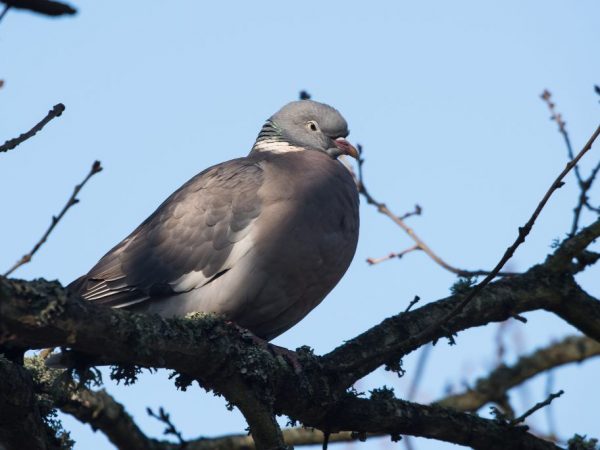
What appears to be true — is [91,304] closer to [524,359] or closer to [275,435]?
[275,435]

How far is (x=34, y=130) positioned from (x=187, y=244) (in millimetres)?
2454

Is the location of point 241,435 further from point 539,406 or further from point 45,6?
point 45,6

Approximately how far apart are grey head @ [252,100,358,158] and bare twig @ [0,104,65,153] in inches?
132

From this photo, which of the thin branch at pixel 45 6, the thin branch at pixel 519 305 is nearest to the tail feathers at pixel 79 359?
the thin branch at pixel 519 305

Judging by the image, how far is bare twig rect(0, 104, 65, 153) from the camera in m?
3.17

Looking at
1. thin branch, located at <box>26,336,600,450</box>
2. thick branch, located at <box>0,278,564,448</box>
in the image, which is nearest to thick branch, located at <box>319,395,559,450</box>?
thick branch, located at <box>0,278,564,448</box>

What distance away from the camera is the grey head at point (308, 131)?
675 cm

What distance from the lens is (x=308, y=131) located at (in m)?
6.83

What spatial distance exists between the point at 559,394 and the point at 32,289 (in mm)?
2495

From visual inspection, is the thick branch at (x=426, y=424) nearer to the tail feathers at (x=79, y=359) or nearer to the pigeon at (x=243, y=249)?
the pigeon at (x=243, y=249)

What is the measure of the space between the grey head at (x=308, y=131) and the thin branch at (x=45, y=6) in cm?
470

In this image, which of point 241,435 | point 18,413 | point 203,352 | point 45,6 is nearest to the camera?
point 45,6

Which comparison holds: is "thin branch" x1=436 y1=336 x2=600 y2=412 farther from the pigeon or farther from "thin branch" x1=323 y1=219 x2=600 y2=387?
the pigeon

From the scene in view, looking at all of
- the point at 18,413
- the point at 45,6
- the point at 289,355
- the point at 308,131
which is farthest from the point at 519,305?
the point at 45,6
